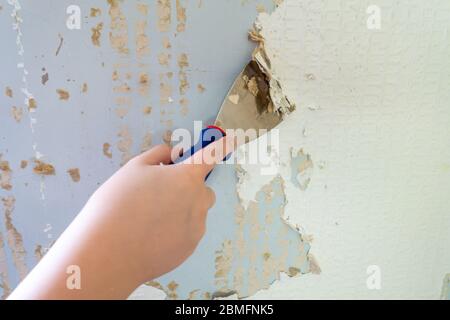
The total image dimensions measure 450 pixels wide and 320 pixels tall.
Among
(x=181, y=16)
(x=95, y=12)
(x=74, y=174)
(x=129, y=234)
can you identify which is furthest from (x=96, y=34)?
(x=129, y=234)

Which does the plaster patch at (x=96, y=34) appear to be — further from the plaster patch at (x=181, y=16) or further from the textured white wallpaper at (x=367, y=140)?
the textured white wallpaper at (x=367, y=140)

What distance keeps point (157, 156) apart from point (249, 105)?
19 cm

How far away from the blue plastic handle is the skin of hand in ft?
0.08

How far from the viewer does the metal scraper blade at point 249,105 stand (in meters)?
0.65

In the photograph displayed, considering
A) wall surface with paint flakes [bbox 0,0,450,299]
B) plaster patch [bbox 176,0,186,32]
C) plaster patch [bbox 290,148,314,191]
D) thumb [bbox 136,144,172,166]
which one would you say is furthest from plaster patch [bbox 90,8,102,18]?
plaster patch [bbox 290,148,314,191]

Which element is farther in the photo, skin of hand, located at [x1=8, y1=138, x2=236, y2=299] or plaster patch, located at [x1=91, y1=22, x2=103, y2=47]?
plaster patch, located at [x1=91, y1=22, x2=103, y2=47]

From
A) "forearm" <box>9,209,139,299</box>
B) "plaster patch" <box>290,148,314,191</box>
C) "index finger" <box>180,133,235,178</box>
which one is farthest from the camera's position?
"plaster patch" <box>290,148,314,191</box>

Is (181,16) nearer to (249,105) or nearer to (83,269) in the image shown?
(249,105)

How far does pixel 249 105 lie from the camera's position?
2.18ft

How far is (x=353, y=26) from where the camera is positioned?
643 mm

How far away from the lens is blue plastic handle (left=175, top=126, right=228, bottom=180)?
625mm

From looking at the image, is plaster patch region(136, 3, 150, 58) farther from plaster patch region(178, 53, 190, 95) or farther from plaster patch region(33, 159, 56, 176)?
plaster patch region(33, 159, 56, 176)

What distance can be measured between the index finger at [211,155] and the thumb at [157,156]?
6cm

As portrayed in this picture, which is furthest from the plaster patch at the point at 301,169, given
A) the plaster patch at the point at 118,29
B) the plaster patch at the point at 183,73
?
the plaster patch at the point at 118,29
